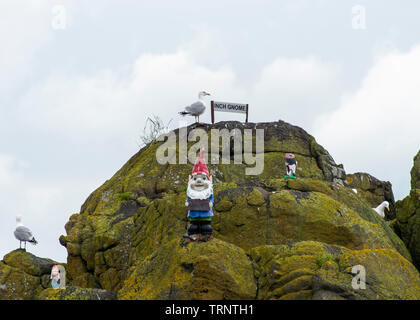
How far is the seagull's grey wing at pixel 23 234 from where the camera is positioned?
79.4ft

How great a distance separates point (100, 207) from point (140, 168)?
291cm

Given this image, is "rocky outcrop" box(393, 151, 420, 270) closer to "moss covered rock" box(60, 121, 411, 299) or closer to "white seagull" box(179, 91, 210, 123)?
"moss covered rock" box(60, 121, 411, 299)

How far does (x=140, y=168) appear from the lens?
2767 cm

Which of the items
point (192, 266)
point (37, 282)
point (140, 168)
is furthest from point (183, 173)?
point (192, 266)

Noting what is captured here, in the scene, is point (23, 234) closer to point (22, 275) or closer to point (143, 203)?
point (22, 275)

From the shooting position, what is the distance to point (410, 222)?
884 inches

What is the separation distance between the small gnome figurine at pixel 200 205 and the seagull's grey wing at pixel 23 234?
35.8 ft

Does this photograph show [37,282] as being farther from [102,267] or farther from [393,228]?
[393,228]

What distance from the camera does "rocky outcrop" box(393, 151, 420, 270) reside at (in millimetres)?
21875

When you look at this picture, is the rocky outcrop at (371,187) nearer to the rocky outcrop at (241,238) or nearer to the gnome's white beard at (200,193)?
the rocky outcrop at (241,238)

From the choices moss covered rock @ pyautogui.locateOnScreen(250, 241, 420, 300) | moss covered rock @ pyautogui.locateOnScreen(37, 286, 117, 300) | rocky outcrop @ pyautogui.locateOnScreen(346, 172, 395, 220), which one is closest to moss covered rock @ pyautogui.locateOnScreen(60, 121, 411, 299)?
moss covered rock @ pyautogui.locateOnScreen(37, 286, 117, 300)

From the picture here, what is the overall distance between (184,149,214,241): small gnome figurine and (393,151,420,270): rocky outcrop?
9.90 meters

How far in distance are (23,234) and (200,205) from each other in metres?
11.6

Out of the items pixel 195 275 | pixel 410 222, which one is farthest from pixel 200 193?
pixel 410 222
